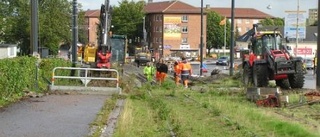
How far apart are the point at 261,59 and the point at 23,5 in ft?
221

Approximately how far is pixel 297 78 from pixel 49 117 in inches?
576

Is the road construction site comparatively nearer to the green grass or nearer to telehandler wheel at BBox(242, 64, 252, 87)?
the green grass

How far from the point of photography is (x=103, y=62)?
2992cm

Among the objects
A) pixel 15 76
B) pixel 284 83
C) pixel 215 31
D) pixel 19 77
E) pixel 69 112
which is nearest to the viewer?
pixel 69 112

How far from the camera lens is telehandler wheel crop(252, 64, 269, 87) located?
87.5 feet

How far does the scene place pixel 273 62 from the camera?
2600cm

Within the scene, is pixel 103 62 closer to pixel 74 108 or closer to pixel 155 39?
pixel 74 108

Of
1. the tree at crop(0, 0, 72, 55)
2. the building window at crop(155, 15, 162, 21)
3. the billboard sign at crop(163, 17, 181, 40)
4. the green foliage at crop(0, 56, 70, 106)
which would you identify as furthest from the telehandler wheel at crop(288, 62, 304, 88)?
the building window at crop(155, 15, 162, 21)

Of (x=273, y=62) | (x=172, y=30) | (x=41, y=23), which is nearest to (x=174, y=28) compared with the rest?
(x=172, y=30)

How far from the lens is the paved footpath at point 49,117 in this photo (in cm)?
1214

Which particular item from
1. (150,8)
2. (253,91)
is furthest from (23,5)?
(253,91)

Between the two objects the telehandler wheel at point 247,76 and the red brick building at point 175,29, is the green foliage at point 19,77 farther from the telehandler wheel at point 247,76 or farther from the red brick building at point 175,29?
the red brick building at point 175,29

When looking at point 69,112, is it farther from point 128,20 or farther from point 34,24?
point 128,20

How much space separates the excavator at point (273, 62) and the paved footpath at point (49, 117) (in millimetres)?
8631
